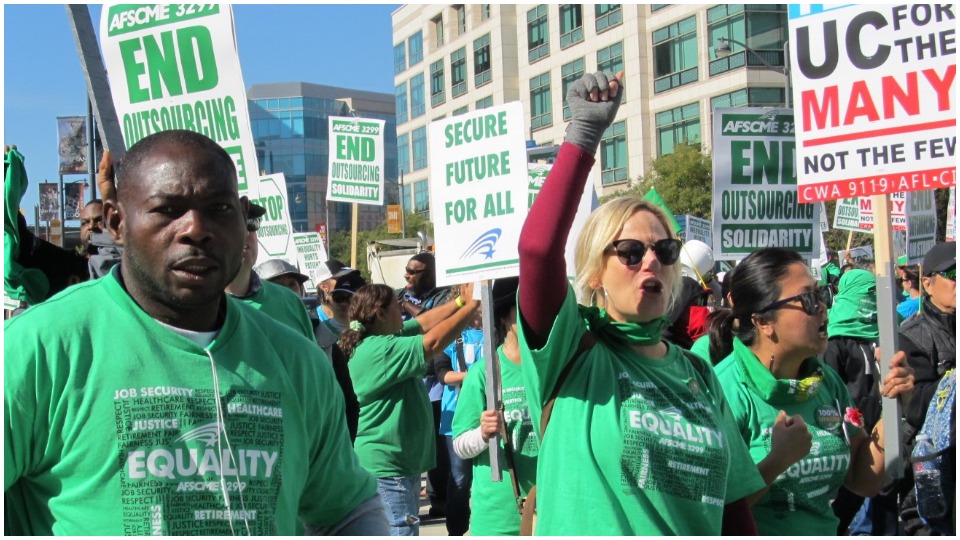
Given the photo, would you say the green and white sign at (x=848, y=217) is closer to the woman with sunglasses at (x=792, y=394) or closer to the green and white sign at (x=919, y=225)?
the green and white sign at (x=919, y=225)

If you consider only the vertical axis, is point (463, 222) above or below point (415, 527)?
above

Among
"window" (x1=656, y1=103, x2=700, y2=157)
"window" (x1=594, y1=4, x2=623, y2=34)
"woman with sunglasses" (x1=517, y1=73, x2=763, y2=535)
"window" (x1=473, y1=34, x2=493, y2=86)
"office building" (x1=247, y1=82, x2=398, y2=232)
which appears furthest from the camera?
"office building" (x1=247, y1=82, x2=398, y2=232)

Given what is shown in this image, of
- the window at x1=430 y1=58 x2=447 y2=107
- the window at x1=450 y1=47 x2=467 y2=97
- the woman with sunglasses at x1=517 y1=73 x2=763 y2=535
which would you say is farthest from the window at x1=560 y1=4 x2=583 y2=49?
the woman with sunglasses at x1=517 y1=73 x2=763 y2=535

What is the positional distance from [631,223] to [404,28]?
68168mm

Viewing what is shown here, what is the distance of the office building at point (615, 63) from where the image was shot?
146 ft

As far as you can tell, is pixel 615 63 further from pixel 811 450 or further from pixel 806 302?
pixel 811 450

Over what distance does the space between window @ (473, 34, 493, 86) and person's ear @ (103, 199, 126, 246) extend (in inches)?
2270

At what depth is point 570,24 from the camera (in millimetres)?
52875

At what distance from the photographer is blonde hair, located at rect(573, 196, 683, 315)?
10.4 ft

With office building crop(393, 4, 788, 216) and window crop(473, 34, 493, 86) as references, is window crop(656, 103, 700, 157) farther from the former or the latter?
window crop(473, 34, 493, 86)

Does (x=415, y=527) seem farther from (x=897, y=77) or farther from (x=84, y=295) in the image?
(x=84, y=295)

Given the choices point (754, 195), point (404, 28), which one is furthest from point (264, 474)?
point (404, 28)

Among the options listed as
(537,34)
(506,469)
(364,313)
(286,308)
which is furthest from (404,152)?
(286,308)

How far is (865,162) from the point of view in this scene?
16.6ft
